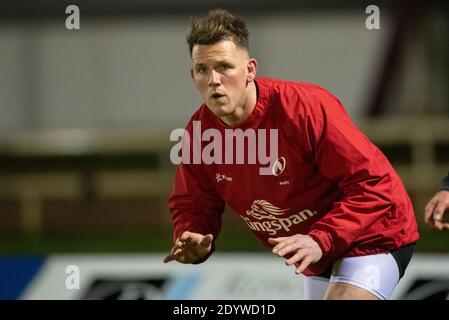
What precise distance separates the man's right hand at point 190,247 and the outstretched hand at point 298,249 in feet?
1.24

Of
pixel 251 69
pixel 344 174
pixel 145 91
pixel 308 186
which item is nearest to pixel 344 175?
pixel 344 174

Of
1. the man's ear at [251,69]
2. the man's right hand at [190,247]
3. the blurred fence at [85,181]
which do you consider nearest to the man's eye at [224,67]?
the man's ear at [251,69]

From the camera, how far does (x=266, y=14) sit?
10898mm

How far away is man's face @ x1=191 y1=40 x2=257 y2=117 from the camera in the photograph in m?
3.41

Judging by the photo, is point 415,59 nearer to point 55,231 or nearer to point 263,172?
point 55,231

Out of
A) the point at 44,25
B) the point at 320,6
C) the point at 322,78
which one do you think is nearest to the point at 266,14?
the point at 320,6

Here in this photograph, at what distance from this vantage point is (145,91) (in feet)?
34.1

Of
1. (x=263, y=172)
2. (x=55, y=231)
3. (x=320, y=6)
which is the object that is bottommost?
(x=55, y=231)

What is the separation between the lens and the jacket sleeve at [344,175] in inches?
130

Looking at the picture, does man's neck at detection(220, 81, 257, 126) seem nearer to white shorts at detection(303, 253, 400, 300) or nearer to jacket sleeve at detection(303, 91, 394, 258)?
jacket sleeve at detection(303, 91, 394, 258)

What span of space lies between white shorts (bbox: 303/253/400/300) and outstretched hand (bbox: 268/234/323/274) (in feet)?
0.77

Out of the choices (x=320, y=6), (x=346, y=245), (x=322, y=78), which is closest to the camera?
(x=346, y=245)

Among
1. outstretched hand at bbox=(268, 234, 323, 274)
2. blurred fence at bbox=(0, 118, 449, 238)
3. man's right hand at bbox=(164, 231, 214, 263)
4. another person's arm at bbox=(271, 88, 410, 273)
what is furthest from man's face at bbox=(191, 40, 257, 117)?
blurred fence at bbox=(0, 118, 449, 238)

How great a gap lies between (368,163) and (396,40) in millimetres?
6853
